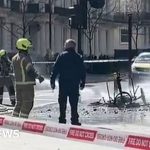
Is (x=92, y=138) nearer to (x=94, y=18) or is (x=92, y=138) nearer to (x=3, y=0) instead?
(x=3, y=0)

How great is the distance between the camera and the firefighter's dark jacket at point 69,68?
11047 millimetres

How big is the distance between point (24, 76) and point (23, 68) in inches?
6.1

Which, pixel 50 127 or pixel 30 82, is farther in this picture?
pixel 30 82

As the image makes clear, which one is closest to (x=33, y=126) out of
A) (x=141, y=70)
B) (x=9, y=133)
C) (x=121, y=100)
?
A: (x=9, y=133)

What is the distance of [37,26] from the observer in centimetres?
5297

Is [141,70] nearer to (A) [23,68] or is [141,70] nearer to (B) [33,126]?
(A) [23,68]

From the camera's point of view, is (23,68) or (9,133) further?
(23,68)

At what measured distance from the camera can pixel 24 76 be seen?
1097 centimetres

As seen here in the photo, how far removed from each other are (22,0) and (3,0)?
2003mm

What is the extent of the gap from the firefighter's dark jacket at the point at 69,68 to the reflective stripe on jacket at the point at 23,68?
0.49m

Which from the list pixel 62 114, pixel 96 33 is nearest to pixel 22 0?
pixel 96 33

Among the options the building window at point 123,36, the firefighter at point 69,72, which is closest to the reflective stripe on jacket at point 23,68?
the firefighter at point 69,72

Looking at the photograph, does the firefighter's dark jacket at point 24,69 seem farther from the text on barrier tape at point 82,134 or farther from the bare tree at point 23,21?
the bare tree at point 23,21

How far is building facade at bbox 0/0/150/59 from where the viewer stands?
4981 centimetres
